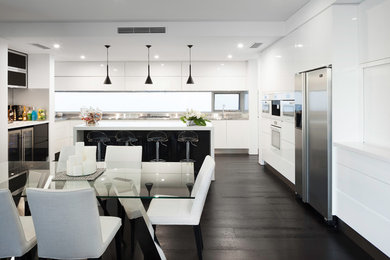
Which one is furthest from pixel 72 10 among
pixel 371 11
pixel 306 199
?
pixel 306 199

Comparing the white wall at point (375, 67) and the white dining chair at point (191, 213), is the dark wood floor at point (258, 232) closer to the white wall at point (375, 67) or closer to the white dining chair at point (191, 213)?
the white dining chair at point (191, 213)

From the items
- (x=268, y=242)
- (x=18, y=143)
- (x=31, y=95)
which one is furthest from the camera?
(x=31, y=95)

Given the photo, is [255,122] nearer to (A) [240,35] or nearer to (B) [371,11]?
(A) [240,35]

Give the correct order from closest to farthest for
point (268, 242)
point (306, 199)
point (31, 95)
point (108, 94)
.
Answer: point (268, 242), point (306, 199), point (31, 95), point (108, 94)

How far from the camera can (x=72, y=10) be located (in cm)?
444

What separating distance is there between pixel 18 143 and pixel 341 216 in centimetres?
556

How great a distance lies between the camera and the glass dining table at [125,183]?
2.30 m

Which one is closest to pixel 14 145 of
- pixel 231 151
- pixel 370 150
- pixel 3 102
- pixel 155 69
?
pixel 3 102

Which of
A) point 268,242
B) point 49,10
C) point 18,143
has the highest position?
point 49,10

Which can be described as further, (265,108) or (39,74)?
(39,74)

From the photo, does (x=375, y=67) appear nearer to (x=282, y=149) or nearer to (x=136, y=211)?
(x=282, y=149)

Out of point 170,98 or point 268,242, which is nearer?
point 268,242

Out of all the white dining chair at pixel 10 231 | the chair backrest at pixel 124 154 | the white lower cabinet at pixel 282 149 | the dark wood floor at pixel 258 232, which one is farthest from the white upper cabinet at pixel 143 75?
the white dining chair at pixel 10 231

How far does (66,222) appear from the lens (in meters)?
1.82
